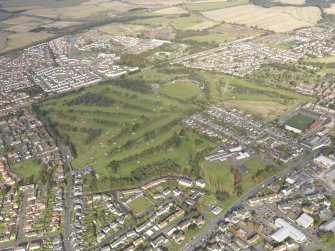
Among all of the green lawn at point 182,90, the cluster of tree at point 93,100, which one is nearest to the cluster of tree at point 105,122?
the cluster of tree at point 93,100

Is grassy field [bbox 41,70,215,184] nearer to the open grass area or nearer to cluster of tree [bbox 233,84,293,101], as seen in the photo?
the open grass area

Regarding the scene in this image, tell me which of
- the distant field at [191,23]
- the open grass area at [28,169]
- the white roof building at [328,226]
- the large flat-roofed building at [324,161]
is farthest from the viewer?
the distant field at [191,23]

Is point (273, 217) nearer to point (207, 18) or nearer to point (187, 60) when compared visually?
point (187, 60)

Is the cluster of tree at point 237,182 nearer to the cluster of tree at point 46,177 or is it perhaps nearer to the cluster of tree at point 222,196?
the cluster of tree at point 222,196

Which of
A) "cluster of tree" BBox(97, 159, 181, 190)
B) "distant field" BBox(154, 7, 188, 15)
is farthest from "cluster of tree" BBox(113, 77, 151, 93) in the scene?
"distant field" BBox(154, 7, 188, 15)

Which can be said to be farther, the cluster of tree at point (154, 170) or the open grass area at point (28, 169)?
the open grass area at point (28, 169)

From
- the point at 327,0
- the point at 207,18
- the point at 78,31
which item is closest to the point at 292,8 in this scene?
the point at 327,0

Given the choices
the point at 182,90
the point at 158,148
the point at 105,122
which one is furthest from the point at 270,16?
the point at 158,148
